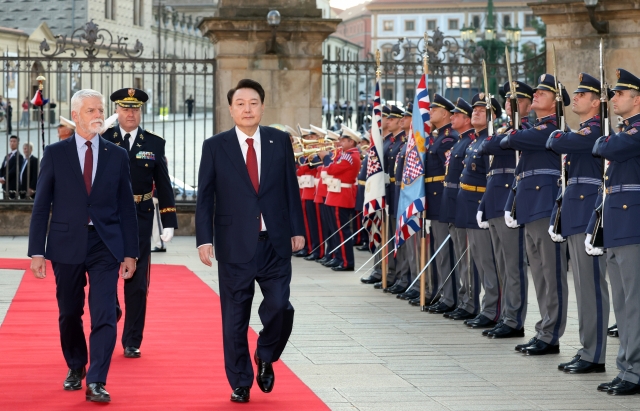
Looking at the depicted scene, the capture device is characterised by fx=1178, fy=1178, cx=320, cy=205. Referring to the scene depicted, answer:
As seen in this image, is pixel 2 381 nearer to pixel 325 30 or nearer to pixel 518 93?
pixel 518 93

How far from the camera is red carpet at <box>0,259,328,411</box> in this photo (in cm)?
672

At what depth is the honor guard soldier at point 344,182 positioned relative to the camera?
15.2m

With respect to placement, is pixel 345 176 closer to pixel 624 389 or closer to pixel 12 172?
pixel 12 172

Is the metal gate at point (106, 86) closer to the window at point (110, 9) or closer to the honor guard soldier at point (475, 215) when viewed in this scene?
the window at point (110, 9)

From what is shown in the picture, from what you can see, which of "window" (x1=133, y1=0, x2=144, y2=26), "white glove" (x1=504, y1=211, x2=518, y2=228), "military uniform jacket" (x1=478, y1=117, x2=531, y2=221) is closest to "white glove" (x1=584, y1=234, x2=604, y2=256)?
"white glove" (x1=504, y1=211, x2=518, y2=228)

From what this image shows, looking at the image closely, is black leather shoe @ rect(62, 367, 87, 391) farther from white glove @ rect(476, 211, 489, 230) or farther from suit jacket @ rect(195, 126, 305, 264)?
white glove @ rect(476, 211, 489, 230)

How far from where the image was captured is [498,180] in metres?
9.38

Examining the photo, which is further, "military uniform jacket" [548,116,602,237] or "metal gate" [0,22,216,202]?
"metal gate" [0,22,216,202]

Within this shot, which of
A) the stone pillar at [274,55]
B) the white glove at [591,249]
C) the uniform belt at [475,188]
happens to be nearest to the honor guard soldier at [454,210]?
the uniform belt at [475,188]

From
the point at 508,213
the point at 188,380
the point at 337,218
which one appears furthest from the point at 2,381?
the point at 337,218

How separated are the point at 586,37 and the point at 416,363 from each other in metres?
8.18

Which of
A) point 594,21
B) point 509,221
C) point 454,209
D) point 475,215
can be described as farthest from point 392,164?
point 509,221

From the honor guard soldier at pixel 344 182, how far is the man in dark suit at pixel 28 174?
5595 mm

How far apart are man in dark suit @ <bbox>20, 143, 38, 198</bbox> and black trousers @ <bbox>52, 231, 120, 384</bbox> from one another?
11721 mm
